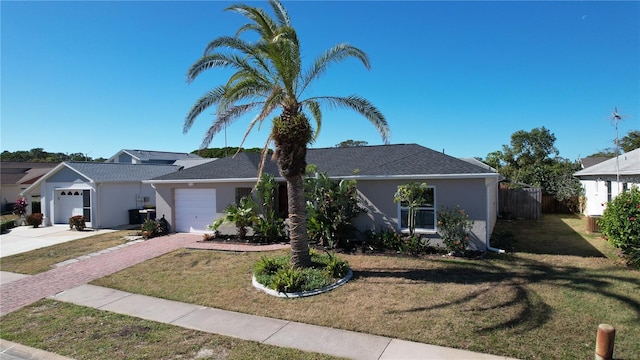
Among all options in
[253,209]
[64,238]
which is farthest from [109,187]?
[253,209]

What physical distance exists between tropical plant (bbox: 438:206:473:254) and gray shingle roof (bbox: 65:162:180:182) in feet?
56.7

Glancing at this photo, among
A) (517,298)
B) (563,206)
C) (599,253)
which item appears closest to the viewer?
(517,298)

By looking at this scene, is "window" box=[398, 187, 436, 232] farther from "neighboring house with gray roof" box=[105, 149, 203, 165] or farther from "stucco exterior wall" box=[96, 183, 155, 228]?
"neighboring house with gray roof" box=[105, 149, 203, 165]

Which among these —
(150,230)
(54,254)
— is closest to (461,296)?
(150,230)

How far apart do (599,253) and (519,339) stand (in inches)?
317

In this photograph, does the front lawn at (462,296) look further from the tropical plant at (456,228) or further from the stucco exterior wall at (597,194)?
the stucco exterior wall at (597,194)

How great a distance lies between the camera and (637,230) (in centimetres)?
912

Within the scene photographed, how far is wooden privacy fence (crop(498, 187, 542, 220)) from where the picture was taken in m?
20.5

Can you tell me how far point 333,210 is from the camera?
12414mm

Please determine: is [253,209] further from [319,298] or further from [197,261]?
[319,298]

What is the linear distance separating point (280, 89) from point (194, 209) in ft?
31.2

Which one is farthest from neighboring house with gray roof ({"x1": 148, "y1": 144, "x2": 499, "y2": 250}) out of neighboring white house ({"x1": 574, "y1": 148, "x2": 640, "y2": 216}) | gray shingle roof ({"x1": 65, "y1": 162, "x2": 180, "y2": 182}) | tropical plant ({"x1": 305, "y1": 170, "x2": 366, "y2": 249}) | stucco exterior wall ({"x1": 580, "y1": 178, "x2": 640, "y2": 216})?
stucco exterior wall ({"x1": 580, "y1": 178, "x2": 640, "y2": 216})

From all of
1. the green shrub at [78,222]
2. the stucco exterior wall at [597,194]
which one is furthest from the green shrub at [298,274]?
the green shrub at [78,222]

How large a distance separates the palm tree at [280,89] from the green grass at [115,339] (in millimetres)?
3663
